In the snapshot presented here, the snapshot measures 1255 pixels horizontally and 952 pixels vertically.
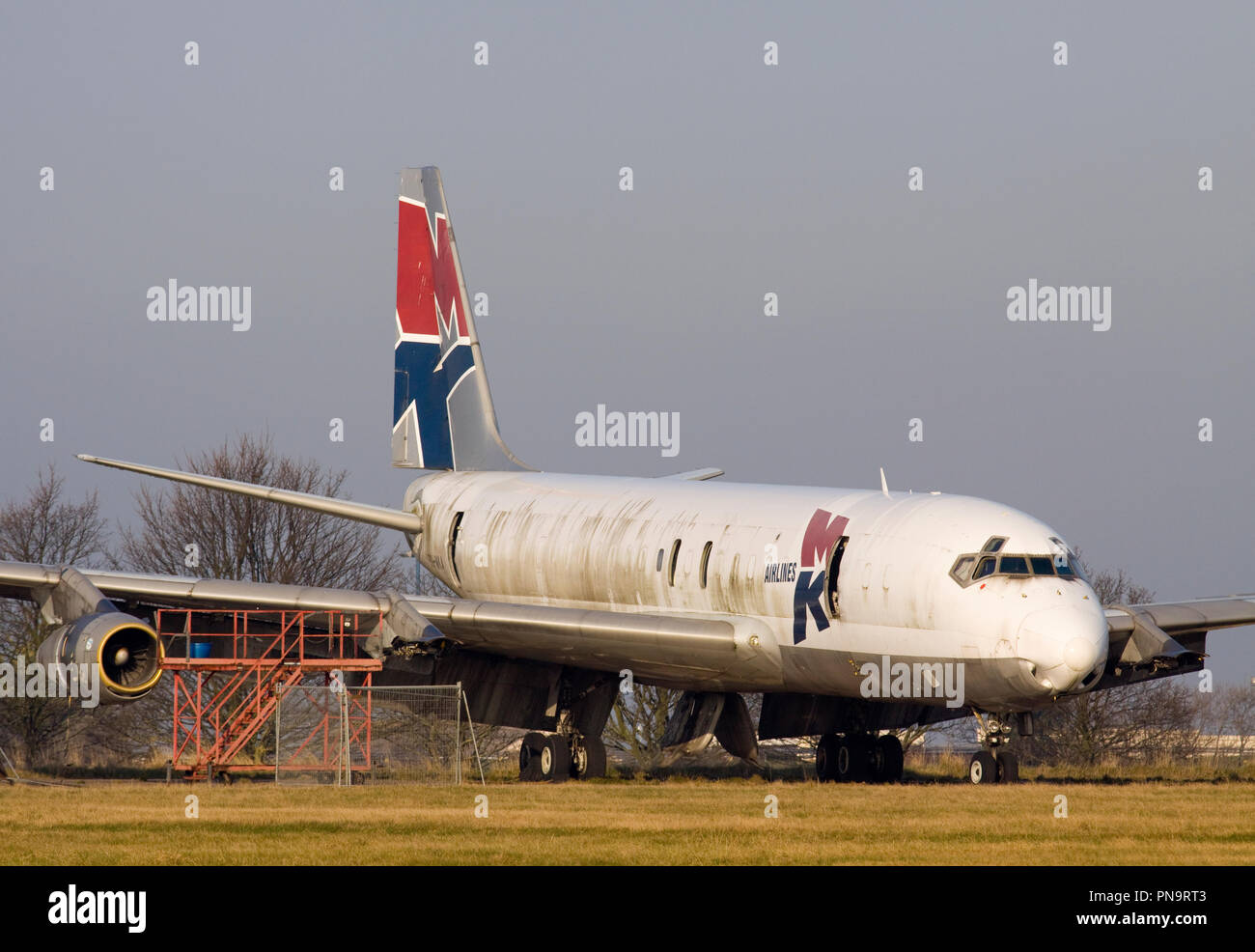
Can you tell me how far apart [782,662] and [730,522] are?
272cm

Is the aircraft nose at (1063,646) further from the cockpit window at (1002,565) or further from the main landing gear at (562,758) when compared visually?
the main landing gear at (562,758)

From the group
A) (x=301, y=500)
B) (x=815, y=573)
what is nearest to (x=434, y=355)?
(x=301, y=500)

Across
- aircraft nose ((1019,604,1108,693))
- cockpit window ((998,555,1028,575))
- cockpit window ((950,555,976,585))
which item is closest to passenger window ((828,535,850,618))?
cockpit window ((950,555,976,585))

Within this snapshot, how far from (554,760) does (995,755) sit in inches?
330

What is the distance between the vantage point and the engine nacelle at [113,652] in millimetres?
23969

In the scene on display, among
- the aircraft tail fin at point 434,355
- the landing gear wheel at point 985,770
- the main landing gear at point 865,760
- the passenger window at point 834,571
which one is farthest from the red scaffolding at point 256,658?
the landing gear wheel at point 985,770

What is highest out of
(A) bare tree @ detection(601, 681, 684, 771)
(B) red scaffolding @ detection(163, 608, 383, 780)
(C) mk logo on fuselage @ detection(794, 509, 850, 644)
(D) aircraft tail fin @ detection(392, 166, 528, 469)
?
(D) aircraft tail fin @ detection(392, 166, 528, 469)

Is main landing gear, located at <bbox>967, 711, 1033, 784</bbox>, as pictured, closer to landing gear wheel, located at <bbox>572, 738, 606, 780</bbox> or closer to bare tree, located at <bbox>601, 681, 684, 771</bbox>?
landing gear wheel, located at <bbox>572, 738, 606, 780</bbox>

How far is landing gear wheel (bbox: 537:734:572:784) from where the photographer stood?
101 feet

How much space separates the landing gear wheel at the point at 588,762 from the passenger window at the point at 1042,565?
9.56 metres

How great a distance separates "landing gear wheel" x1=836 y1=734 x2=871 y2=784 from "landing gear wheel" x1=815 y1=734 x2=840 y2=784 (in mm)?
135

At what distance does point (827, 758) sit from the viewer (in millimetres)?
32062

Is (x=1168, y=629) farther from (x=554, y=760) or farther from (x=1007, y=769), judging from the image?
(x=554, y=760)
